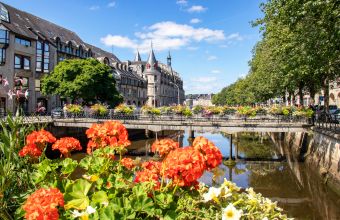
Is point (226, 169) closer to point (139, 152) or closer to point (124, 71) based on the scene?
point (139, 152)

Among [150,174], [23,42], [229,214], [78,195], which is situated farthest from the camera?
[23,42]

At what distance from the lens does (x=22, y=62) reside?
1686 inches

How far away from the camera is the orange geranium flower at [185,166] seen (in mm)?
3174

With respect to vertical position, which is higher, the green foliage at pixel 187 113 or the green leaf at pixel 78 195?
the green foliage at pixel 187 113

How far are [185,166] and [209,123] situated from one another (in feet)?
86.3

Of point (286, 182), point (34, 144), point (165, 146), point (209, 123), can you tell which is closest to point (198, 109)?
point (209, 123)

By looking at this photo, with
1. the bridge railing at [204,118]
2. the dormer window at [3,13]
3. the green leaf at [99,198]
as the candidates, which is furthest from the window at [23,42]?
the green leaf at [99,198]

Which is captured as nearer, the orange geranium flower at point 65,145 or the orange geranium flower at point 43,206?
the orange geranium flower at point 43,206

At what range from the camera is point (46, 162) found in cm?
407

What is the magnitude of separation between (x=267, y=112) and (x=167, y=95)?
90385 millimetres

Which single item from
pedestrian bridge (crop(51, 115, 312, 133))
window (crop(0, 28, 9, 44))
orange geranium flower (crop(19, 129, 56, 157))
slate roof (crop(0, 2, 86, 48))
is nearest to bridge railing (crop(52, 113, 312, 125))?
pedestrian bridge (crop(51, 115, 312, 133))

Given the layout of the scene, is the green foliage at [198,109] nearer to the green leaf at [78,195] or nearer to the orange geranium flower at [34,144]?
the orange geranium flower at [34,144]

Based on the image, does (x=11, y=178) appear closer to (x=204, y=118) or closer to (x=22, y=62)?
(x=204, y=118)

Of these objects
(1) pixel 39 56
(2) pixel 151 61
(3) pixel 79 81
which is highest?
(2) pixel 151 61
